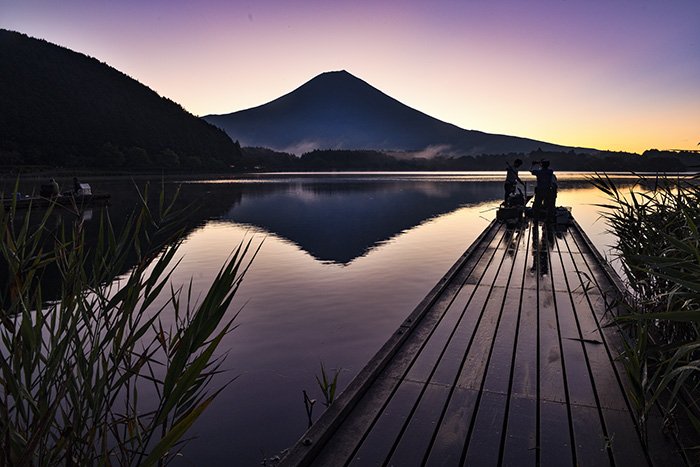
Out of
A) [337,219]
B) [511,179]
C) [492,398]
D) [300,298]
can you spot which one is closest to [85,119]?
[337,219]

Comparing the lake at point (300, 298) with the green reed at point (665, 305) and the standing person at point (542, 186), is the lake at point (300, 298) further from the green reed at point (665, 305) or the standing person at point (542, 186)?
the green reed at point (665, 305)

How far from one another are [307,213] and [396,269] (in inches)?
687

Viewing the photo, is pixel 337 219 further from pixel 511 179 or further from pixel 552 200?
pixel 552 200

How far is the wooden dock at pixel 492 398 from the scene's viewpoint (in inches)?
114

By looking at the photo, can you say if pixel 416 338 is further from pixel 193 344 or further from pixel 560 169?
pixel 560 169

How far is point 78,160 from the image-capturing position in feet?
283

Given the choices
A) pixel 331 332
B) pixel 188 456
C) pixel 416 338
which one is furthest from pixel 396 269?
pixel 188 456

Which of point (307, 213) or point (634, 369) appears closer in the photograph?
point (634, 369)

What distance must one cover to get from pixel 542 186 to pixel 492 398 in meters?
11.0

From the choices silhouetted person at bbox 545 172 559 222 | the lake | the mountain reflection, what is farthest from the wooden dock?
the mountain reflection

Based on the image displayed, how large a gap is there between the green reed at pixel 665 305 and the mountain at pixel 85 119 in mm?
90687

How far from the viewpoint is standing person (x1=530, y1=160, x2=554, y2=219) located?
12797 millimetres

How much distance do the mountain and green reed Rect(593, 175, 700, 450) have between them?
90.7 m

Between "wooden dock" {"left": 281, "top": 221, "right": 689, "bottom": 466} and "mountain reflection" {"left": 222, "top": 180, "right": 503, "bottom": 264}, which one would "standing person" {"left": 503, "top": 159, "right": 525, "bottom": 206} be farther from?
"wooden dock" {"left": 281, "top": 221, "right": 689, "bottom": 466}
